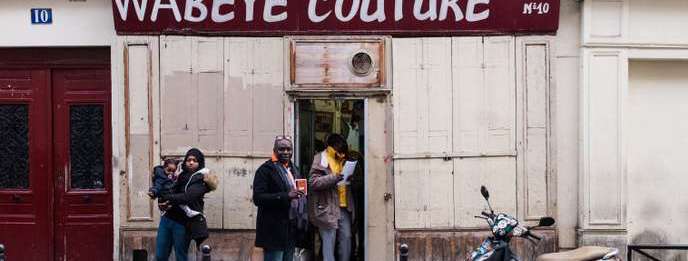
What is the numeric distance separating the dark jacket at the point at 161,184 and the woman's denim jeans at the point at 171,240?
11.8 inches

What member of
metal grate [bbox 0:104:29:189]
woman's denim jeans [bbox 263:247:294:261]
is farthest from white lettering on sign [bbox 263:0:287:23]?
metal grate [bbox 0:104:29:189]

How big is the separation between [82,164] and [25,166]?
0.71 m

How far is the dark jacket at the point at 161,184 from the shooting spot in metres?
11.6

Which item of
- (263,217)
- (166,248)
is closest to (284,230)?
(263,217)

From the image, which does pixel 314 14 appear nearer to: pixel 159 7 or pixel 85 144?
pixel 159 7

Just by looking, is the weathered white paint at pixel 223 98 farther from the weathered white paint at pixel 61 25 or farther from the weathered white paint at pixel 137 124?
the weathered white paint at pixel 61 25

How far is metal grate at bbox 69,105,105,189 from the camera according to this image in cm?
1331

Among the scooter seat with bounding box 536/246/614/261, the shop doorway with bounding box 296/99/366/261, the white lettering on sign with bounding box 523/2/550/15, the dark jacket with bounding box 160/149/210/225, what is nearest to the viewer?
the scooter seat with bounding box 536/246/614/261

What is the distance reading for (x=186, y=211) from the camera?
1155cm

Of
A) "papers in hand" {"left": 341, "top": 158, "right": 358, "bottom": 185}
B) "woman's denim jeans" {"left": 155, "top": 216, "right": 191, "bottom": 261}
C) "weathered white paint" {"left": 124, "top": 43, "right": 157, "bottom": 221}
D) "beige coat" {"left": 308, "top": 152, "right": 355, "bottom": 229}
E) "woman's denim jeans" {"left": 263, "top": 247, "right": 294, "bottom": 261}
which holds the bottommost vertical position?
Answer: "woman's denim jeans" {"left": 263, "top": 247, "right": 294, "bottom": 261}

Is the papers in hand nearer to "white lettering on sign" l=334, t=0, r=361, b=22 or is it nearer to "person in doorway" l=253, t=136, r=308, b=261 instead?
"person in doorway" l=253, t=136, r=308, b=261

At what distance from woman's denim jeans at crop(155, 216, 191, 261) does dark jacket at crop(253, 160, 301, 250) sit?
86cm

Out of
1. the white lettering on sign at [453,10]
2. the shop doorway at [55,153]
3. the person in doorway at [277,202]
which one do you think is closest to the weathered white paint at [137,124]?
the shop doorway at [55,153]

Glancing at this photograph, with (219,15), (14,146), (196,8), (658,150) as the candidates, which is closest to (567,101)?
(658,150)
